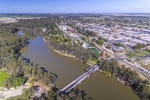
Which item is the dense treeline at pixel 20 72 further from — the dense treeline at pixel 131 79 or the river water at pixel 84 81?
the dense treeline at pixel 131 79

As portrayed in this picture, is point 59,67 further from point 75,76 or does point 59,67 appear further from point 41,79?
point 41,79

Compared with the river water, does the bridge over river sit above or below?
above

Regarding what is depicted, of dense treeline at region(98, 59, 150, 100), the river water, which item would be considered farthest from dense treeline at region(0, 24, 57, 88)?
dense treeline at region(98, 59, 150, 100)

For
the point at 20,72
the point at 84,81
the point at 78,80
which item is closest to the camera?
the point at 78,80

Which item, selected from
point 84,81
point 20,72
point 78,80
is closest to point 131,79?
point 84,81

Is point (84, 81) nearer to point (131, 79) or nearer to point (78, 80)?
point (78, 80)

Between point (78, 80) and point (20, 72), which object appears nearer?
point (78, 80)

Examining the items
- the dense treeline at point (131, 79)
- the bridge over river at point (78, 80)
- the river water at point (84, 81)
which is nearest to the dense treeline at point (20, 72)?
the river water at point (84, 81)

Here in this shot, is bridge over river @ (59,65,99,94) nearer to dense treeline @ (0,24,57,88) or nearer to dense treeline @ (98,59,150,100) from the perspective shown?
dense treeline @ (98,59,150,100)
